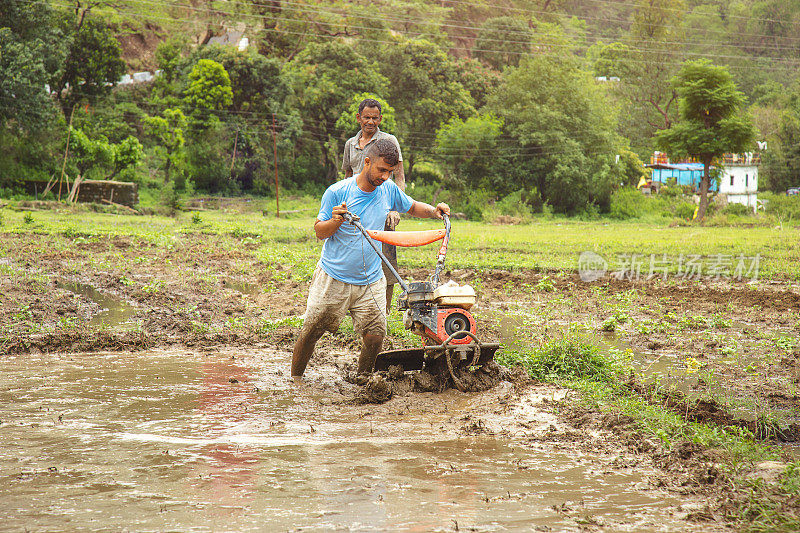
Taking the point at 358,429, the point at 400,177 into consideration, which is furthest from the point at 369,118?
the point at 358,429

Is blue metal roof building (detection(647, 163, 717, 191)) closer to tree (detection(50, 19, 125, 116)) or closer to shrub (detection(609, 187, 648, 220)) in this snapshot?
shrub (detection(609, 187, 648, 220))

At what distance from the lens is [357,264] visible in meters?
5.83

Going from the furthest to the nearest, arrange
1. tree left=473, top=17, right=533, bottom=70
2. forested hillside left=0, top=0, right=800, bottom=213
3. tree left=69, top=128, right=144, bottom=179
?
tree left=473, top=17, right=533, bottom=70 → forested hillside left=0, top=0, right=800, bottom=213 → tree left=69, top=128, right=144, bottom=179

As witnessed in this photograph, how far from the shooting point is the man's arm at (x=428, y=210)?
582 cm

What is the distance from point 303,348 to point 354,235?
1168mm

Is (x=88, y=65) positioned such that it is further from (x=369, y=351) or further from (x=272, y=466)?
(x=272, y=466)

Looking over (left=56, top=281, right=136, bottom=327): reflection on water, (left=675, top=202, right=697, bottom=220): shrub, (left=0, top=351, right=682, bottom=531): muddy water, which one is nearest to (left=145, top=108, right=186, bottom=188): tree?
(left=56, top=281, right=136, bottom=327): reflection on water

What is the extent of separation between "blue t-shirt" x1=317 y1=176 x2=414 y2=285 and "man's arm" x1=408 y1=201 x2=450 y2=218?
0.26 meters

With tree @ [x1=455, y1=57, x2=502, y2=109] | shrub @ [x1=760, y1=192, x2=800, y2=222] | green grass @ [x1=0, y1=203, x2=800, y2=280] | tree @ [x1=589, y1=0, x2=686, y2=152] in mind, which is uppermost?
tree @ [x1=589, y1=0, x2=686, y2=152]

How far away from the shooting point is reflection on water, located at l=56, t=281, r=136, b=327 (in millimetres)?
8969

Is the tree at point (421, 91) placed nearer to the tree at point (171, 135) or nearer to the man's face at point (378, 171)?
the tree at point (171, 135)

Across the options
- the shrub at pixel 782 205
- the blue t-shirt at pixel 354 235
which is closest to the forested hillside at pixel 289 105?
the shrub at pixel 782 205

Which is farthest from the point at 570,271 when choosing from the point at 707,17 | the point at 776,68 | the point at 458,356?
the point at 707,17

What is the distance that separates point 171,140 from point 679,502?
39.3 m
